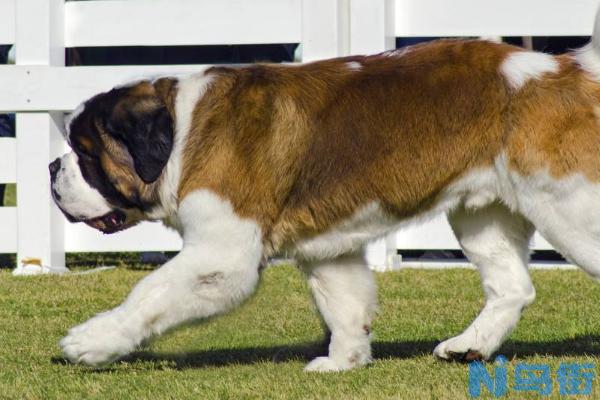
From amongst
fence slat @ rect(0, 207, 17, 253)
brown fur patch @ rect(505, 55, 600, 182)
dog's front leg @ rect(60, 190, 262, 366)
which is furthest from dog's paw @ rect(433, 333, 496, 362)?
fence slat @ rect(0, 207, 17, 253)

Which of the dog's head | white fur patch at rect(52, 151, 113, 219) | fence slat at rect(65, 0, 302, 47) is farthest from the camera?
fence slat at rect(65, 0, 302, 47)

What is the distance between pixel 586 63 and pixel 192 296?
1957mm

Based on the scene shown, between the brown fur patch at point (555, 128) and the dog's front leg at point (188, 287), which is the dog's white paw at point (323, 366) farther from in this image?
the brown fur patch at point (555, 128)

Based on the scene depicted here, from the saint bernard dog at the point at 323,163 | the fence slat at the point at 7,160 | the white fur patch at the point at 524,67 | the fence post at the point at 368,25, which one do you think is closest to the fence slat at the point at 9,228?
the fence slat at the point at 7,160

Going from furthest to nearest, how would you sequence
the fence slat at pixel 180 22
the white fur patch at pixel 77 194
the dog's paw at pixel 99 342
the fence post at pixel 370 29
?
the fence slat at pixel 180 22, the fence post at pixel 370 29, the white fur patch at pixel 77 194, the dog's paw at pixel 99 342

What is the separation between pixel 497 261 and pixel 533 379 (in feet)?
2.95

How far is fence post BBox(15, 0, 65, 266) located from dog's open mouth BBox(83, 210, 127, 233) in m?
3.84

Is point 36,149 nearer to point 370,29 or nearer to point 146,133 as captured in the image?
point 370,29

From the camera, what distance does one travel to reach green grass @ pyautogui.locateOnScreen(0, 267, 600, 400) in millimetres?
5488

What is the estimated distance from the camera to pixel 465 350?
5969 millimetres

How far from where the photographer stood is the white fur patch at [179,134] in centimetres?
571

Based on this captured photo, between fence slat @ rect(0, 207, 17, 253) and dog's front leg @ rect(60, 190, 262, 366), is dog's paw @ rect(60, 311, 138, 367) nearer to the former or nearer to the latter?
dog's front leg @ rect(60, 190, 262, 366)

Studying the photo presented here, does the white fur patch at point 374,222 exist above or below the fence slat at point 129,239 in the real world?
above

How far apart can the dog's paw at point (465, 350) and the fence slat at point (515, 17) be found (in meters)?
4.16
